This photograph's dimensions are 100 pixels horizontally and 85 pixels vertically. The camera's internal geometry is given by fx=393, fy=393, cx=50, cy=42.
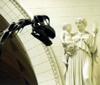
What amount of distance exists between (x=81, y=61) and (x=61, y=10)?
2.87ft

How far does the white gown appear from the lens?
153 inches

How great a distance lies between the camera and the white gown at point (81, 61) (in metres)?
3.89

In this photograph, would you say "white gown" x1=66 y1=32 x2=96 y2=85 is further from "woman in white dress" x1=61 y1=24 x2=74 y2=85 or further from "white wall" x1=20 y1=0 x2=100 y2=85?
"white wall" x1=20 y1=0 x2=100 y2=85

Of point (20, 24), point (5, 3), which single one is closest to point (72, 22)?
point (5, 3)

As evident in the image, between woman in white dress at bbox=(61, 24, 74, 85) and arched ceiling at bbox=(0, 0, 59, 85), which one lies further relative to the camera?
arched ceiling at bbox=(0, 0, 59, 85)

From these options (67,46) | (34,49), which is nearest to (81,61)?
(67,46)

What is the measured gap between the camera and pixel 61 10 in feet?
15.0

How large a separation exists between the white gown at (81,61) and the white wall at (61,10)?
47 centimetres

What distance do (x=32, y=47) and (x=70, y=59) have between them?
790mm

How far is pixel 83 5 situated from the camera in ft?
14.9

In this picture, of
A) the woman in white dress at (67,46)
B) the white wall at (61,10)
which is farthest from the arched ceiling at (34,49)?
the woman in white dress at (67,46)

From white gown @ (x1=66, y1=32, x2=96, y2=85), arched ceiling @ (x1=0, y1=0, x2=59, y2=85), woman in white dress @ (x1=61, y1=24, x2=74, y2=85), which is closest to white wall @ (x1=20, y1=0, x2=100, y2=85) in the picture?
arched ceiling @ (x1=0, y1=0, x2=59, y2=85)

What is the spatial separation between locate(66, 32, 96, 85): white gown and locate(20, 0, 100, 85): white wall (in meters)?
0.47

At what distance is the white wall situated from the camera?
4.45m
